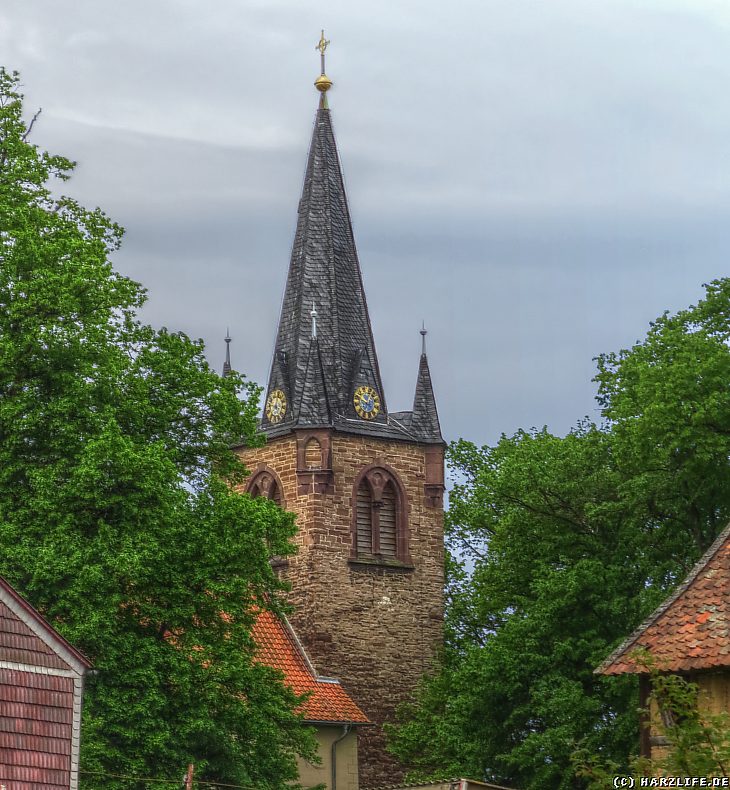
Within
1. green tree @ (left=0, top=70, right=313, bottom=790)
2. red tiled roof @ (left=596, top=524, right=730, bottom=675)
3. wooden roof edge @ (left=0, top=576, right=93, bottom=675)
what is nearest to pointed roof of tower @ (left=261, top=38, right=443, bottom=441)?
green tree @ (left=0, top=70, right=313, bottom=790)

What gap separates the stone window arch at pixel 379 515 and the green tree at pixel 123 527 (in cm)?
1319

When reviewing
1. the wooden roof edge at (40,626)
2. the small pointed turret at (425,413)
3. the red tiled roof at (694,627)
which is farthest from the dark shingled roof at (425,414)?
the wooden roof edge at (40,626)

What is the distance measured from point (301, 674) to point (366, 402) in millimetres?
7720

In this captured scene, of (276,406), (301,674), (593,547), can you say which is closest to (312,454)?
(276,406)

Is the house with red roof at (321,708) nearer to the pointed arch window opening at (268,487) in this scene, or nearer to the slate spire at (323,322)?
the pointed arch window opening at (268,487)

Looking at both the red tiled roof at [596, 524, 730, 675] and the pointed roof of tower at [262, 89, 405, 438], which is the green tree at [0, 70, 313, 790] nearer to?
the red tiled roof at [596, 524, 730, 675]

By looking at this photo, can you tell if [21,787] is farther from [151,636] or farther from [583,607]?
[583,607]

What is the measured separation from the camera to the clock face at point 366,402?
47750 millimetres

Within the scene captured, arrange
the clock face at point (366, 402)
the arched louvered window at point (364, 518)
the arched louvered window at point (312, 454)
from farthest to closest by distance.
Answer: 1. the clock face at point (366, 402)
2. the arched louvered window at point (364, 518)
3. the arched louvered window at point (312, 454)

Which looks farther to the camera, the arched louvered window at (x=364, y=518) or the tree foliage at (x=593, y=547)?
the arched louvered window at (x=364, y=518)

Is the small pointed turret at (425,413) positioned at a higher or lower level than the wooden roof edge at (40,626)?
higher

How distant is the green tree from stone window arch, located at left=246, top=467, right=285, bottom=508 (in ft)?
43.0

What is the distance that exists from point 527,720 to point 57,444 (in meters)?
12.8

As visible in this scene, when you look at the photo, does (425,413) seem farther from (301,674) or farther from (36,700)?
(36,700)
